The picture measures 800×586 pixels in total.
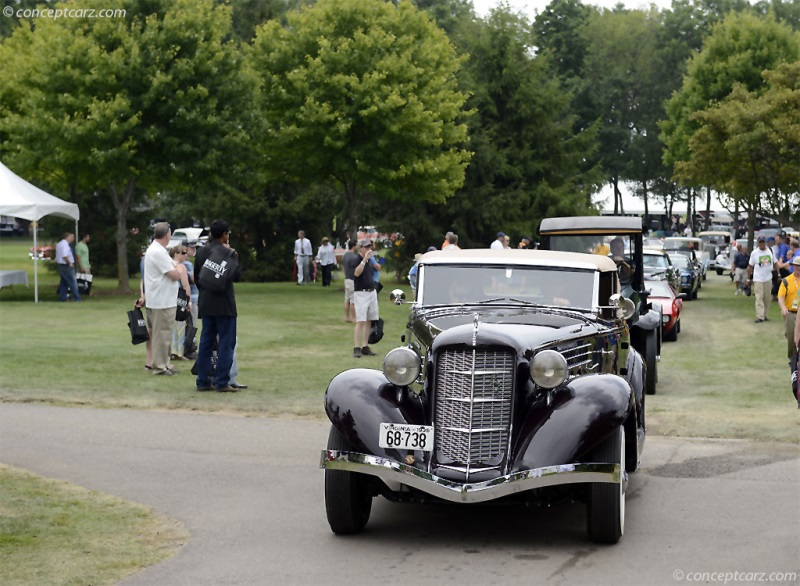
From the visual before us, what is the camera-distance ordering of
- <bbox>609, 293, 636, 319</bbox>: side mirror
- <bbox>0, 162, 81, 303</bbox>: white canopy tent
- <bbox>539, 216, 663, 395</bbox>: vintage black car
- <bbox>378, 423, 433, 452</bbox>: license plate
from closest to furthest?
<bbox>378, 423, 433, 452</bbox>: license plate → <bbox>609, 293, 636, 319</bbox>: side mirror → <bbox>539, 216, 663, 395</bbox>: vintage black car → <bbox>0, 162, 81, 303</bbox>: white canopy tent

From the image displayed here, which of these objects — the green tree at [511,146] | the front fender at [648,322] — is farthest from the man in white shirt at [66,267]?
the front fender at [648,322]

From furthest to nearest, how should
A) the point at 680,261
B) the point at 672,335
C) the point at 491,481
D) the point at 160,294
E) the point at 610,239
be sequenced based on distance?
the point at 680,261, the point at 672,335, the point at 610,239, the point at 160,294, the point at 491,481

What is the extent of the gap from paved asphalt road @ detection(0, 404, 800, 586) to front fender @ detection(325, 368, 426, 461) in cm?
64

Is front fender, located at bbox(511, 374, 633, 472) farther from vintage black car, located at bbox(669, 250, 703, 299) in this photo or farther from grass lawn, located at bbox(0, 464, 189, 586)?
vintage black car, located at bbox(669, 250, 703, 299)

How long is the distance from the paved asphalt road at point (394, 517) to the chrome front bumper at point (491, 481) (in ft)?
1.23

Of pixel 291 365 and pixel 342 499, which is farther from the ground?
pixel 342 499

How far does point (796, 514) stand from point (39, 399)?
8.59 meters

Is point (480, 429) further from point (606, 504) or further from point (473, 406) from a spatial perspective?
point (606, 504)

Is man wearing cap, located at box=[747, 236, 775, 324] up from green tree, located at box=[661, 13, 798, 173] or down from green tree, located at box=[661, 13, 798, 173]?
down

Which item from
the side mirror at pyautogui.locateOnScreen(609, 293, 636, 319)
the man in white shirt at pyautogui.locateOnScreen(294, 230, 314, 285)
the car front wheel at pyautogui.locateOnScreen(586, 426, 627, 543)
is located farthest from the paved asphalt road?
the man in white shirt at pyautogui.locateOnScreen(294, 230, 314, 285)

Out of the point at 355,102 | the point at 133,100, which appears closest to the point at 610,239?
the point at 133,100

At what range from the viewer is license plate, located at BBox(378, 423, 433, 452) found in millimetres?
7531

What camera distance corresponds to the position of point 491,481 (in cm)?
729

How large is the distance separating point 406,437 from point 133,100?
1079 inches
